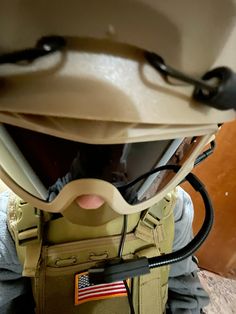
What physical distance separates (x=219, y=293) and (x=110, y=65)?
134 cm

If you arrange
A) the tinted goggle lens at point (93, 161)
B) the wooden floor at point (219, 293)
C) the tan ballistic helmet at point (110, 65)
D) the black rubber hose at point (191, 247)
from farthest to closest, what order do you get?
1. the wooden floor at point (219, 293)
2. the black rubber hose at point (191, 247)
3. the tinted goggle lens at point (93, 161)
4. the tan ballistic helmet at point (110, 65)

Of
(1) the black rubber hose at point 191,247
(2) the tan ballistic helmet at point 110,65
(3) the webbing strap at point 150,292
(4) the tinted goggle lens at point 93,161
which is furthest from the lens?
(3) the webbing strap at point 150,292

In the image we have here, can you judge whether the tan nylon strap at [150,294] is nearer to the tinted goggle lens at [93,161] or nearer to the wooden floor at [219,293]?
the tinted goggle lens at [93,161]

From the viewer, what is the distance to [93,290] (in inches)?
33.0

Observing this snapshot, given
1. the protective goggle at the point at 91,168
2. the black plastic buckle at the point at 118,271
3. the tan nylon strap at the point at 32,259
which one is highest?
the protective goggle at the point at 91,168

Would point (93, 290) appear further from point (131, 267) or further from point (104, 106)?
point (104, 106)

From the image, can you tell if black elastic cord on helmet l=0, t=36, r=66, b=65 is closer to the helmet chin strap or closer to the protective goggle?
the protective goggle

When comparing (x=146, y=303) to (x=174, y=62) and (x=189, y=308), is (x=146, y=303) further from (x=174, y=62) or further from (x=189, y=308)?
(x=174, y=62)

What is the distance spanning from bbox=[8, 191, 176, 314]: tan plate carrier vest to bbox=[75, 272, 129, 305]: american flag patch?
0.04 feet

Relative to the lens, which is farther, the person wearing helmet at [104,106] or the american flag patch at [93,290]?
the american flag patch at [93,290]

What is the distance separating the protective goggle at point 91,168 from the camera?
56 centimetres

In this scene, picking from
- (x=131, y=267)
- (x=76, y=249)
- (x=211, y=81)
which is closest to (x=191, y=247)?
(x=131, y=267)

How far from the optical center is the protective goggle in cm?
56

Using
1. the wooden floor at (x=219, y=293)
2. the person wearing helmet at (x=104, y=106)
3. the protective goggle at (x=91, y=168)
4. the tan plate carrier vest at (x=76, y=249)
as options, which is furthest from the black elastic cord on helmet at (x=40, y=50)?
the wooden floor at (x=219, y=293)
